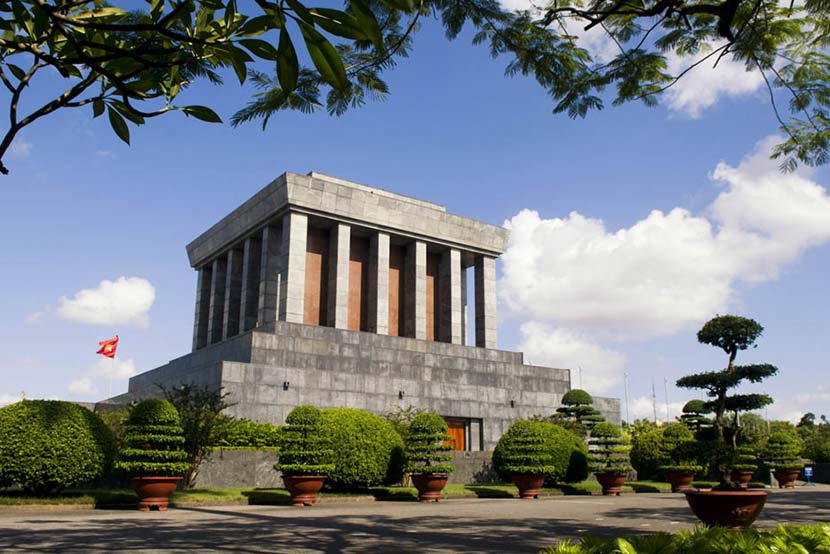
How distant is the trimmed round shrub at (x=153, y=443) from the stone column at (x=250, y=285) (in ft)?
68.3

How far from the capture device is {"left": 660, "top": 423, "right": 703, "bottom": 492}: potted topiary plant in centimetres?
2633

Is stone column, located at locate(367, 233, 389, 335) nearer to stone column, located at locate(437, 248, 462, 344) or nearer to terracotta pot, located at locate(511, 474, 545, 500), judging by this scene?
stone column, located at locate(437, 248, 462, 344)

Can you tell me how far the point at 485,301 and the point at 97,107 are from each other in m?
37.9

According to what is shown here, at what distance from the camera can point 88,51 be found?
3078 millimetres

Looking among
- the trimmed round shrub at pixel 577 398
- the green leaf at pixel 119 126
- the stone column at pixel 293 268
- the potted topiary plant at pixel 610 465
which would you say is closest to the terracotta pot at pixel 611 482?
the potted topiary plant at pixel 610 465

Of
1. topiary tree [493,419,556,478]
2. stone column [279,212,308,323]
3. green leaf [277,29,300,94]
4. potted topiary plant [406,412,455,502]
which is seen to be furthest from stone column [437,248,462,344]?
green leaf [277,29,300,94]

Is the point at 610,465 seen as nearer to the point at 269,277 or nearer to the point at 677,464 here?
the point at 677,464

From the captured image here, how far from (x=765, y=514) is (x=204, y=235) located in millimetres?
36532

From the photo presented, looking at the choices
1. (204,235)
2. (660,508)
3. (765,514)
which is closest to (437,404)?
(660,508)

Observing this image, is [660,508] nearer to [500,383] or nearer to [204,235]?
[500,383]

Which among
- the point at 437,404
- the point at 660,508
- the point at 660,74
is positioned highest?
the point at 660,74

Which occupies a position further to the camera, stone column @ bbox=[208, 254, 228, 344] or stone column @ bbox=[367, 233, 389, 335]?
stone column @ bbox=[208, 254, 228, 344]

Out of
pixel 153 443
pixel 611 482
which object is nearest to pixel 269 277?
pixel 153 443

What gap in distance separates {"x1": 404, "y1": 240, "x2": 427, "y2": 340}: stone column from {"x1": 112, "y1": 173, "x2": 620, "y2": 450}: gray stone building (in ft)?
0.21
